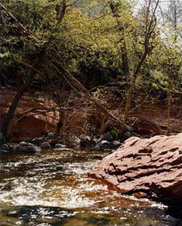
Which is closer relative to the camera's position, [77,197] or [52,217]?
[52,217]

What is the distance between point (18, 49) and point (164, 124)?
522 cm

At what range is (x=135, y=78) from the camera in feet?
34.7

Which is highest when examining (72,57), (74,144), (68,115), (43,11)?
(43,11)

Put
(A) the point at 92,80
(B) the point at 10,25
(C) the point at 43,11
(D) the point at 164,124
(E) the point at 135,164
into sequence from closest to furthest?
(E) the point at 135,164
(B) the point at 10,25
(C) the point at 43,11
(D) the point at 164,124
(A) the point at 92,80

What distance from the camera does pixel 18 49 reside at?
9.20 meters

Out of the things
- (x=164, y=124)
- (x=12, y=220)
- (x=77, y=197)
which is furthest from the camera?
(x=164, y=124)

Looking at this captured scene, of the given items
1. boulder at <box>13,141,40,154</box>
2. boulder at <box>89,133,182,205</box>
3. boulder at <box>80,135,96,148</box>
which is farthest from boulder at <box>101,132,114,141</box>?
boulder at <box>89,133,182,205</box>

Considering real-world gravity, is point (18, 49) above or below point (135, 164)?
above

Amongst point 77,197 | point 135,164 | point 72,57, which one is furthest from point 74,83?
point 77,197

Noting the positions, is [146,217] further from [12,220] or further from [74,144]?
[74,144]

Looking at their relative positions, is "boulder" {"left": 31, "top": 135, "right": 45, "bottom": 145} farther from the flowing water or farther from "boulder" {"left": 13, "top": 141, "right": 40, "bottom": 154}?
the flowing water

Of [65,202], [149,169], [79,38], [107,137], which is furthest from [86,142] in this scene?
[65,202]

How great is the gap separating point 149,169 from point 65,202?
123cm

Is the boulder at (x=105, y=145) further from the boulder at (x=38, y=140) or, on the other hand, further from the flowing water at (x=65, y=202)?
the flowing water at (x=65, y=202)
